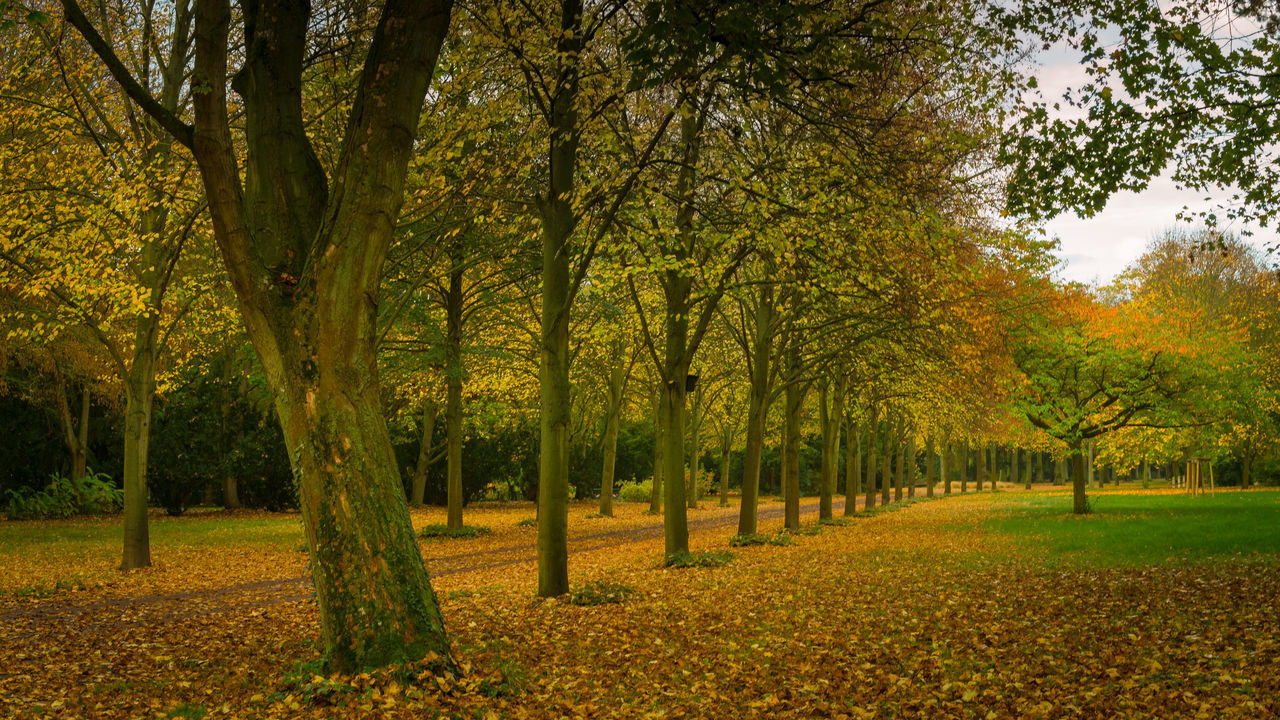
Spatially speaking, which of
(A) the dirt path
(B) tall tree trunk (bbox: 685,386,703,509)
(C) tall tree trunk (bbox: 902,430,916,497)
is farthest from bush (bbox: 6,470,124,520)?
(C) tall tree trunk (bbox: 902,430,916,497)

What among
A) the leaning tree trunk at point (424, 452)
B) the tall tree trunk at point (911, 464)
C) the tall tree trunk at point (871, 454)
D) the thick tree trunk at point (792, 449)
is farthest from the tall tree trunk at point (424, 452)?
the tall tree trunk at point (911, 464)

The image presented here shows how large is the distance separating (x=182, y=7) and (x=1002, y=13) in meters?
14.1

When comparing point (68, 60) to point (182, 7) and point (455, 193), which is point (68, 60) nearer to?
point (182, 7)

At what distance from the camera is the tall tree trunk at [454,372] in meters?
19.4

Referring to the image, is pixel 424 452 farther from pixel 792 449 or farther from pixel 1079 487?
pixel 1079 487

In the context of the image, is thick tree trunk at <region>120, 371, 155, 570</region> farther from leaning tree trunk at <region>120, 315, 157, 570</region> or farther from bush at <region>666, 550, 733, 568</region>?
bush at <region>666, 550, 733, 568</region>

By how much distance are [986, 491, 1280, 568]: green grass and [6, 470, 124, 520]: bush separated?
28.3m

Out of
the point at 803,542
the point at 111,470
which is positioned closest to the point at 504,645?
the point at 803,542

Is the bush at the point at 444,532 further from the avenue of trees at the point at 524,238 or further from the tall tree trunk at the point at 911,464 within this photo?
the tall tree trunk at the point at 911,464

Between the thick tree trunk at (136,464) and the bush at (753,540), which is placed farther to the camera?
the bush at (753,540)

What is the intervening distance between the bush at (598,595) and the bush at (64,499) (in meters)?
23.4

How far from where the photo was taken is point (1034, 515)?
28.5m

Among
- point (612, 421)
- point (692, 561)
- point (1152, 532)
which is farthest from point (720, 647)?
point (612, 421)

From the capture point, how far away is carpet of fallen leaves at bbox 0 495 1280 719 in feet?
19.0
